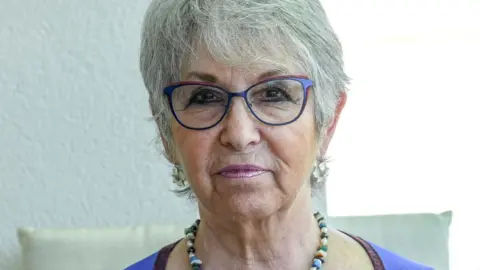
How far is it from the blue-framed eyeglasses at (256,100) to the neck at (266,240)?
17cm

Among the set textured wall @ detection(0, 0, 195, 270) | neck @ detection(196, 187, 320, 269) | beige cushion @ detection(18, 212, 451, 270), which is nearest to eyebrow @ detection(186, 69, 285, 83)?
neck @ detection(196, 187, 320, 269)

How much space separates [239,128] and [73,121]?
0.78 meters

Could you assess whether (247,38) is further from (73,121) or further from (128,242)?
(73,121)

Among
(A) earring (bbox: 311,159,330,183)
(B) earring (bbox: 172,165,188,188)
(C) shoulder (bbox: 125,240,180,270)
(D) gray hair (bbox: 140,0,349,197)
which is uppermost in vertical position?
(D) gray hair (bbox: 140,0,349,197)

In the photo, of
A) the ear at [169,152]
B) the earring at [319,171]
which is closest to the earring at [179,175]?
the ear at [169,152]

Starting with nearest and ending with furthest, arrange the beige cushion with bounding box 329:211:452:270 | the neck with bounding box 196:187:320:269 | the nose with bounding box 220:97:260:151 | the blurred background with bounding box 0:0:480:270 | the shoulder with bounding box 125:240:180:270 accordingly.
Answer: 1. the nose with bounding box 220:97:260:151
2. the neck with bounding box 196:187:320:269
3. the shoulder with bounding box 125:240:180:270
4. the beige cushion with bounding box 329:211:452:270
5. the blurred background with bounding box 0:0:480:270

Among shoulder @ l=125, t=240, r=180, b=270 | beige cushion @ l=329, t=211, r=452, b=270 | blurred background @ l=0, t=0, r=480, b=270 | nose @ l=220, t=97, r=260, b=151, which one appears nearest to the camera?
nose @ l=220, t=97, r=260, b=151

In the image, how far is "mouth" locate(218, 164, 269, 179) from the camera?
84 cm

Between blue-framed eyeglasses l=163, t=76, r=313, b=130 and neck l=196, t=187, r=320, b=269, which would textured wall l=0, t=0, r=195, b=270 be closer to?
neck l=196, t=187, r=320, b=269

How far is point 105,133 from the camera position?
4.90 ft

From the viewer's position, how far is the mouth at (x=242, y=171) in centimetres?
84

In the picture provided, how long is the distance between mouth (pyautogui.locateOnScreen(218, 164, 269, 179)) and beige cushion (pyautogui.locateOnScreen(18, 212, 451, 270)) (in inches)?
19.0

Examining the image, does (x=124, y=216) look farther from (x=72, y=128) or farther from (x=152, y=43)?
(x=152, y=43)

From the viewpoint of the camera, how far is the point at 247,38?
2.74 ft
